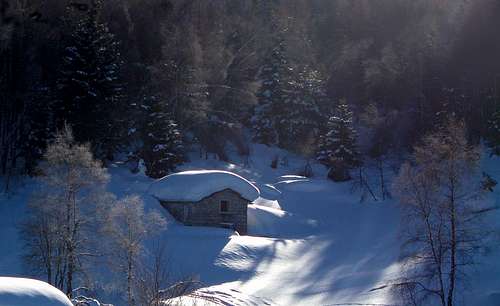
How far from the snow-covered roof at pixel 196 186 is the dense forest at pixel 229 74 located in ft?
17.3

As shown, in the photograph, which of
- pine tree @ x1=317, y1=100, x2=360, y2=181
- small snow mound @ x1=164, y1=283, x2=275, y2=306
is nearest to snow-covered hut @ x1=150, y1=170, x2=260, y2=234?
small snow mound @ x1=164, y1=283, x2=275, y2=306

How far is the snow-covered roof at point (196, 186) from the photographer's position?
106 ft

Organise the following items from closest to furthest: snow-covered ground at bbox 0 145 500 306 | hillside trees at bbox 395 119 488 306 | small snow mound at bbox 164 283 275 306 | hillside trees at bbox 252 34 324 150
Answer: hillside trees at bbox 395 119 488 306
small snow mound at bbox 164 283 275 306
snow-covered ground at bbox 0 145 500 306
hillside trees at bbox 252 34 324 150

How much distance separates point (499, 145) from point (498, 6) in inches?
419

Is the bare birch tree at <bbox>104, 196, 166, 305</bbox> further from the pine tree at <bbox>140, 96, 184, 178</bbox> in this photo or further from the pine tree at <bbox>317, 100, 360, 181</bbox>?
the pine tree at <bbox>317, 100, 360, 181</bbox>

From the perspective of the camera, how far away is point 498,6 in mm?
46250

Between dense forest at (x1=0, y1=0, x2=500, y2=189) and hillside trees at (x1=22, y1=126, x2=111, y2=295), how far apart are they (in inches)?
467

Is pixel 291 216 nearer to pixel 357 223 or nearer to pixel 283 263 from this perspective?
pixel 357 223

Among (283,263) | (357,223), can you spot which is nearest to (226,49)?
(357,223)

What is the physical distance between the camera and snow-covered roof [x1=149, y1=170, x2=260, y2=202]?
32438 millimetres

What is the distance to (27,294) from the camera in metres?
8.04

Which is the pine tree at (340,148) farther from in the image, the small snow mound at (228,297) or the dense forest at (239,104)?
the small snow mound at (228,297)

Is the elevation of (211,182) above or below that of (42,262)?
above

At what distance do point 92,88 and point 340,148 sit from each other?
17.7 metres
